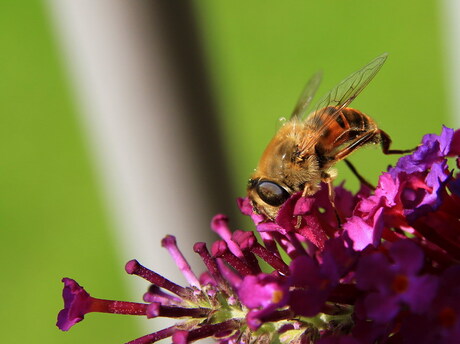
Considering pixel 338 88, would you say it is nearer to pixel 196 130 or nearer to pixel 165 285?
pixel 165 285

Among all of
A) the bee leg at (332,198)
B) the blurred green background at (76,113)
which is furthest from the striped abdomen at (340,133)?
the blurred green background at (76,113)

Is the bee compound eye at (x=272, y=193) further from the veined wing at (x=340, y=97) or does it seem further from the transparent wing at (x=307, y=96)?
the transparent wing at (x=307, y=96)

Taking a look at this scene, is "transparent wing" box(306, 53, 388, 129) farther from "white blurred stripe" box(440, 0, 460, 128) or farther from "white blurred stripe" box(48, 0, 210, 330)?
"white blurred stripe" box(440, 0, 460, 128)

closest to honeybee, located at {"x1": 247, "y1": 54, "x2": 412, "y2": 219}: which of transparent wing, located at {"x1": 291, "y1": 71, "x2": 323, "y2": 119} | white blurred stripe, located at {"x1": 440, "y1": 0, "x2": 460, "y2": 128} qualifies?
transparent wing, located at {"x1": 291, "y1": 71, "x2": 323, "y2": 119}

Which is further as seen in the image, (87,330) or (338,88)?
(87,330)

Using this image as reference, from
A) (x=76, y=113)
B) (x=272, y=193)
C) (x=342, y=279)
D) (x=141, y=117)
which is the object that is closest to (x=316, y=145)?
(x=272, y=193)

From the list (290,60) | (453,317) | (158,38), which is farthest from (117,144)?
(290,60)

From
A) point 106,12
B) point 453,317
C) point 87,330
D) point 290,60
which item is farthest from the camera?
point 290,60

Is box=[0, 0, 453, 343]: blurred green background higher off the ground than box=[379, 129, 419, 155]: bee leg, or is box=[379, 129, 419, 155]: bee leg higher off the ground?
box=[0, 0, 453, 343]: blurred green background
